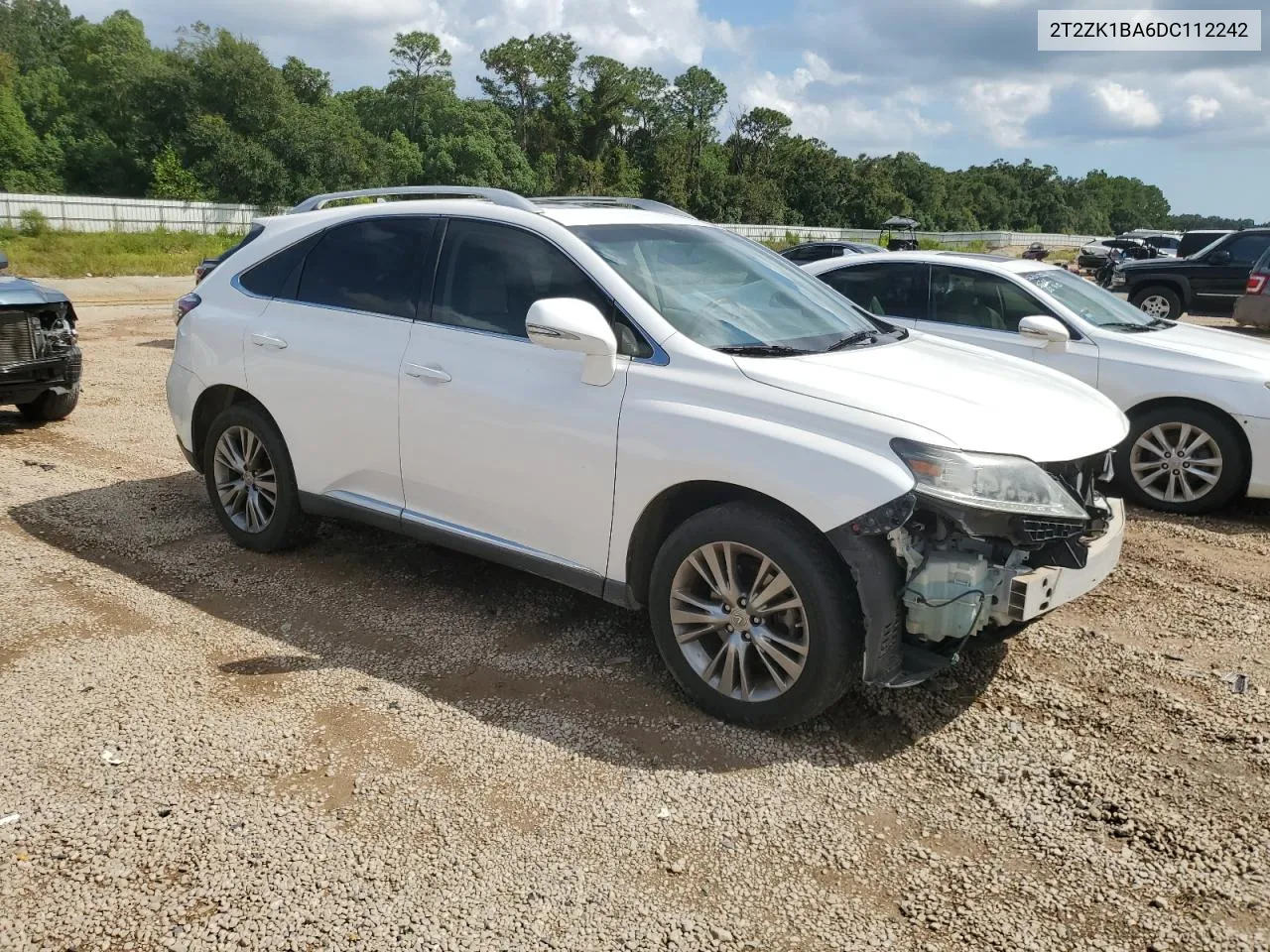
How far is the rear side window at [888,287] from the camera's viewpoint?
7.76m

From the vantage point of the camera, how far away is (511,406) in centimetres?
408

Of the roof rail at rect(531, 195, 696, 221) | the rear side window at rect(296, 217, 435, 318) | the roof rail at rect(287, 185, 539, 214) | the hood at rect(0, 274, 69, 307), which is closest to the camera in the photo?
the roof rail at rect(287, 185, 539, 214)

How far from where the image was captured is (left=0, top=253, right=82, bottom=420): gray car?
771 cm

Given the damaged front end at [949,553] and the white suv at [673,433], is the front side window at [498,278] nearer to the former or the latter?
the white suv at [673,433]

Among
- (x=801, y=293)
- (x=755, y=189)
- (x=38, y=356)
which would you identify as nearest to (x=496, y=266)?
(x=801, y=293)

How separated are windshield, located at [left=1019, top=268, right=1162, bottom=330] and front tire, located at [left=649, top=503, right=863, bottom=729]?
15.7 ft

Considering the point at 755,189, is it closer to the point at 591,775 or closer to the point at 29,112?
the point at 29,112

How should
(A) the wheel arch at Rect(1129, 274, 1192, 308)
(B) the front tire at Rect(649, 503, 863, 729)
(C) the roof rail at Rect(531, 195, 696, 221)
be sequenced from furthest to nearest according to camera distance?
(A) the wheel arch at Rect(1129, 274, 1192, 308), (C) the roof rail at Rect(531, 195, 696, 221), (B) the front tire at Rect(649, 503, 863, 729)

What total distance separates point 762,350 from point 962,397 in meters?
0.76

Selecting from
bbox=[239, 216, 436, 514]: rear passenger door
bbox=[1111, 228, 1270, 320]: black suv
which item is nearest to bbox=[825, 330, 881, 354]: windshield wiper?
bbox=[239, 216, 436, 514]: rear passenger door

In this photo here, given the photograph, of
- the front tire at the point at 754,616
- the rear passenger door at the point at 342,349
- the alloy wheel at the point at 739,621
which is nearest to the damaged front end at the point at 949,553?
the front tire at the point at 754,616

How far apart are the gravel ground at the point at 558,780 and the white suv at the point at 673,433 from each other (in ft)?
1.36

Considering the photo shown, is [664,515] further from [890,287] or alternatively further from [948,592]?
[890,287]

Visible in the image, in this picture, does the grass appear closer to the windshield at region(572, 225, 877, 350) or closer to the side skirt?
the side skirt
